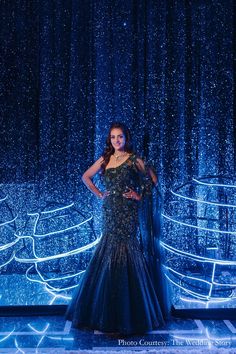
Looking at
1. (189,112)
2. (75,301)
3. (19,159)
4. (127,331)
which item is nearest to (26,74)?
(19,159)

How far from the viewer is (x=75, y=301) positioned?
3.79m

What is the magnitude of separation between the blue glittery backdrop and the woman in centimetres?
155

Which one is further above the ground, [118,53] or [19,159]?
[118,53]

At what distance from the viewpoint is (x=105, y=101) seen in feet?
Answer: 17.7

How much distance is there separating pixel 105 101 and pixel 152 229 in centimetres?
201

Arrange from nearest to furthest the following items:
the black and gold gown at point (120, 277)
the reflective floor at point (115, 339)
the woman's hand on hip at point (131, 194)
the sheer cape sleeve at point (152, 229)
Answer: the reflective floor at point (115, 339) → the black and gold gown at point (120, 277) → the woman's hand on hip at point (131, 194) → the sheer cape sleeve at point (152, 229)

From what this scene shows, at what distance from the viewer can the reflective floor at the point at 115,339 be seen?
3277mm

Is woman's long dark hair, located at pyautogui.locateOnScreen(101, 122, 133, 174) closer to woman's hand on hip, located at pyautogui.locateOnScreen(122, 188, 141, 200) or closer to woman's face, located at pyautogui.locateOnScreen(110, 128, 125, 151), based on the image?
woman's face, located at pyautogui.locateOnScreen(110, 128, 125, 151)

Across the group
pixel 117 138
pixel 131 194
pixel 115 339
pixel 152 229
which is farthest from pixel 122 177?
pixel 115 339

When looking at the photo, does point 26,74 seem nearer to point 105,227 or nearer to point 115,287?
point 105,227

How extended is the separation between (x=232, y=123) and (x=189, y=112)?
1.73ft

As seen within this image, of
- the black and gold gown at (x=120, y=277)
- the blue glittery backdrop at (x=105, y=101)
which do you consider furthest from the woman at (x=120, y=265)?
the blue glittery backdrop at (x=105, y=101)

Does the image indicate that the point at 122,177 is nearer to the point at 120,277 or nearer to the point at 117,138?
the point at 117,138

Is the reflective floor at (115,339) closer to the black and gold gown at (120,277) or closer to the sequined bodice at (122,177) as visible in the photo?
the black and gold gown at (120,277)
